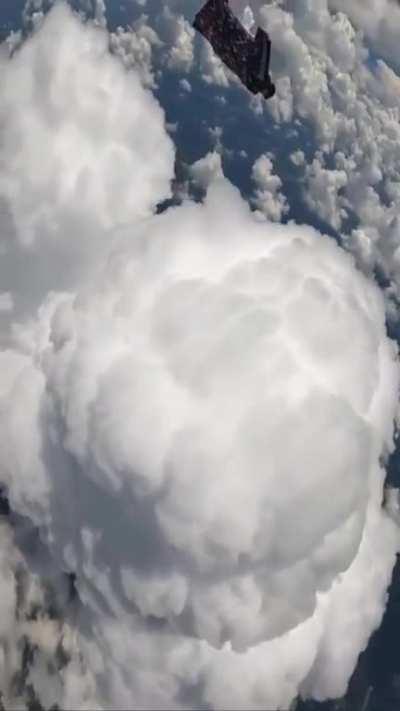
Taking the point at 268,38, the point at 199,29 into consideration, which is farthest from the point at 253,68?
the point at 199,29

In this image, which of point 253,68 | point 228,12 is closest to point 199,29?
point 228,12

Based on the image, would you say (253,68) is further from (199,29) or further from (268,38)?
(199,29)

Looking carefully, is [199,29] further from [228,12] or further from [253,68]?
[253,68]
